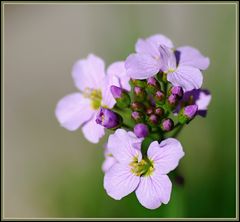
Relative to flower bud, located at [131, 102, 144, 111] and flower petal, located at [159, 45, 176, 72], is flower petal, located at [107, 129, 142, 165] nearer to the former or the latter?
flower bud, located at [131, 102, 144, 111]

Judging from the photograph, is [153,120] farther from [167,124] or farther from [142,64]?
[142,64]

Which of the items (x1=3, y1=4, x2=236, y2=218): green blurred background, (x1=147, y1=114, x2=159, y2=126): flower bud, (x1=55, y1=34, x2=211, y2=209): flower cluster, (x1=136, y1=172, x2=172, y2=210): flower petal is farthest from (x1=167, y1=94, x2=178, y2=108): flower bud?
(x1=3, y1=4, x2=236, y2=218): green blurred background

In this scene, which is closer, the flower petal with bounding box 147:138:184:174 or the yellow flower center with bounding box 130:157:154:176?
the flower petal with bounding box 147:138:184:174

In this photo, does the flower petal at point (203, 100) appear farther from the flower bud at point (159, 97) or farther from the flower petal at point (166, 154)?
the flower petal at point (166, 154)

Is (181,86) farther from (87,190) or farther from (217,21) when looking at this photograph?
(217,21)

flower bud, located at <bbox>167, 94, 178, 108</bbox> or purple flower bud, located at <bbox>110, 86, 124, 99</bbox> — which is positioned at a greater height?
purple flower bud, located at <bbox>110, 86, 124, 99</bbox>

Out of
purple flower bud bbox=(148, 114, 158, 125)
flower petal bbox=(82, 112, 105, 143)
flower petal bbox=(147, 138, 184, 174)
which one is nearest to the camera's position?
flower petal bbox=(147, 138, 184, 174)

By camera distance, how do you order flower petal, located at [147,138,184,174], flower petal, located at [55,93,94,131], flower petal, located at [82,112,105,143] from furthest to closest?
1. flower petal, located at [55,93,94,131]
2. flower petal, located at [82,112,105,143]
3. flower petal, located at [147,138,184,174]

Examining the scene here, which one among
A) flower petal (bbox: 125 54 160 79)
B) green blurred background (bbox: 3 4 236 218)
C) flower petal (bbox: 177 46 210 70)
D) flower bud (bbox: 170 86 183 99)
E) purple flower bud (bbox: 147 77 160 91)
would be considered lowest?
green blurred background (bbox: 3 4 236 218)
